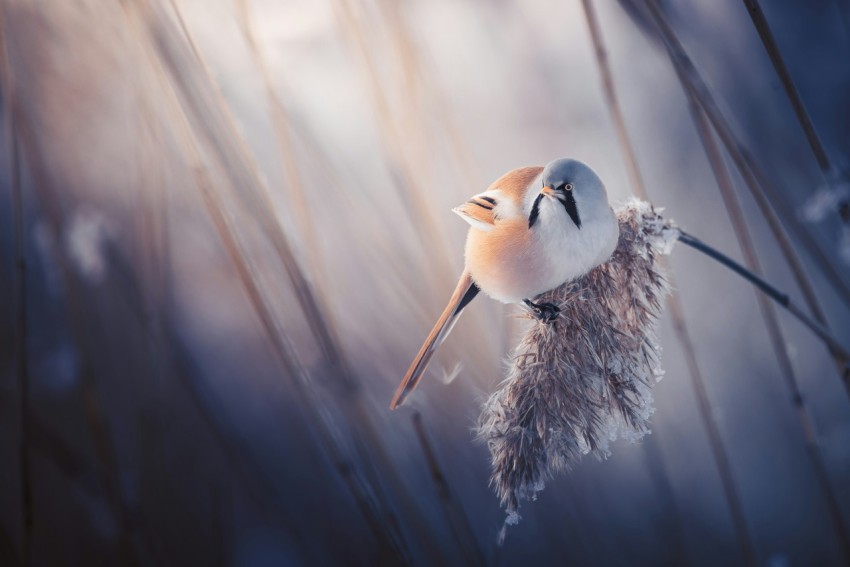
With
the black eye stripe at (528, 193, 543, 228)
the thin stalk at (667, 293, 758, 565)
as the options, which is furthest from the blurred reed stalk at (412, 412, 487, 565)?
the thin stalk at (667, 293, 758, 565)

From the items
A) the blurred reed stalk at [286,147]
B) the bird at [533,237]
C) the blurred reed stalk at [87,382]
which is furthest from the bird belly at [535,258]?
the blurred reed stalk at [87,382]

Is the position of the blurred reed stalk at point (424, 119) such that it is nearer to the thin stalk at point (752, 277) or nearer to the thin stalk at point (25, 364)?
the thin stalk at point (752, 277)

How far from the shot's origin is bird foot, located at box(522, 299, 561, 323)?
0.88 m

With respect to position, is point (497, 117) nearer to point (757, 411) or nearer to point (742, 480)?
point (757, 411)

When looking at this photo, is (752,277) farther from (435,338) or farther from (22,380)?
(22,380)

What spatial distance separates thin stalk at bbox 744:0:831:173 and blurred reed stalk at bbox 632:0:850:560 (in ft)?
0.30

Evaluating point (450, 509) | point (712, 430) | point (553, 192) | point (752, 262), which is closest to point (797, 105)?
point (752, 262)

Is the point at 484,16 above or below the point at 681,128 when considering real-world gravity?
above

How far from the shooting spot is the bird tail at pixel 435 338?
0.93 meters

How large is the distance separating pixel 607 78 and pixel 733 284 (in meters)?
0.78

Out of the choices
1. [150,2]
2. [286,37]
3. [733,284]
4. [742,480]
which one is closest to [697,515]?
[742,480]

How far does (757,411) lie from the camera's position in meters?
1.45

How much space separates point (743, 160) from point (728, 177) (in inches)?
3.8

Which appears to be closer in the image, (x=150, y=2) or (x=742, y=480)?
(x=150, y=2)
